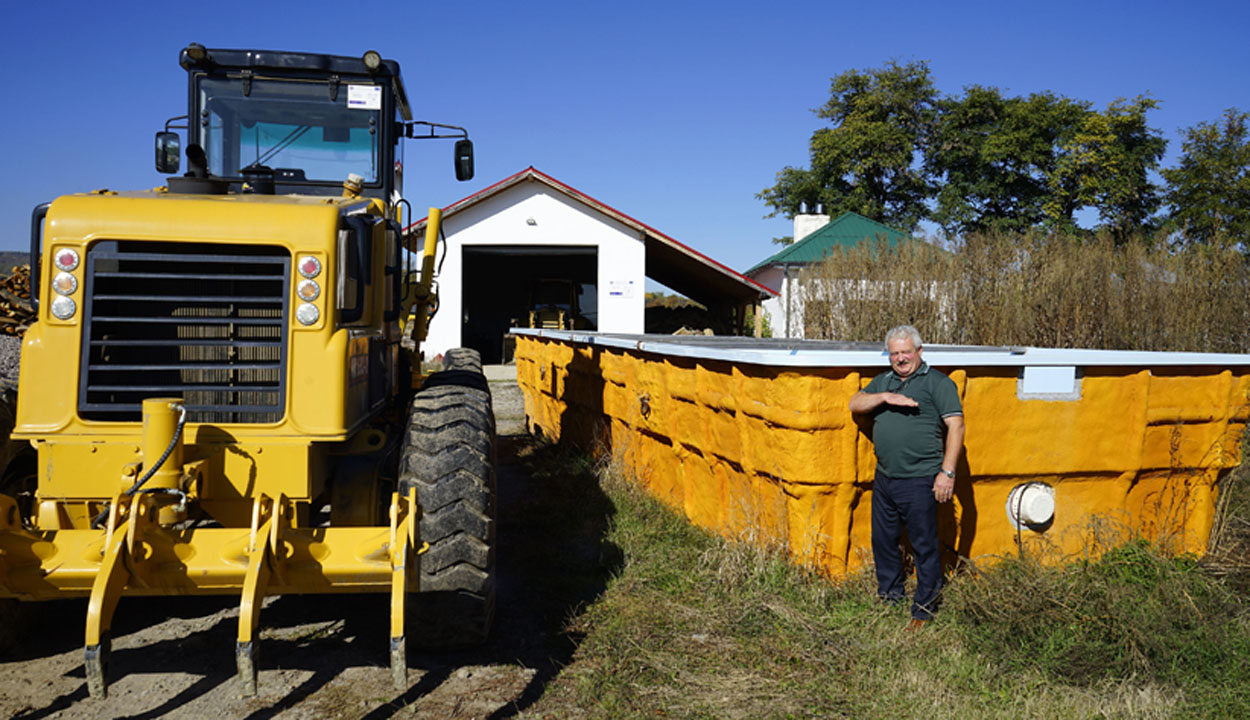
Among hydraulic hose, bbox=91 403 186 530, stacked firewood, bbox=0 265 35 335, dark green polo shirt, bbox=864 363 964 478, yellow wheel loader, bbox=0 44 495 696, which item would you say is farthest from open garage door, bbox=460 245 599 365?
hydraulic hose, bbox=91 403 186 530

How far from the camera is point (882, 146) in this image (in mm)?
44625

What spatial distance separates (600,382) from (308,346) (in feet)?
16.3

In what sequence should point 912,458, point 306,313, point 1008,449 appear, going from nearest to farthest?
point 306,313 < point 912,458 < point 1008,449

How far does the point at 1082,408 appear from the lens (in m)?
5.14

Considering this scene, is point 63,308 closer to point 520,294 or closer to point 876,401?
point 876,401

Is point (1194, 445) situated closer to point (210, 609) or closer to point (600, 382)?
point (600, 382)

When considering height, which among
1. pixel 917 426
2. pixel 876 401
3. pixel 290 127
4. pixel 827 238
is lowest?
pixel 917 426

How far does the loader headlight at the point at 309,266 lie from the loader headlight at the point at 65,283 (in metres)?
0.94

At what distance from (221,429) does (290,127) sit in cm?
271

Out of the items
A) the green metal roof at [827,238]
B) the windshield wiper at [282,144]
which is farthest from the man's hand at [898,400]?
the green metal roof at [827,238]

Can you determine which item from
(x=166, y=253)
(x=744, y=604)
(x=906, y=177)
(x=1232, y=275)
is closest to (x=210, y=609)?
(x=166, y=253)

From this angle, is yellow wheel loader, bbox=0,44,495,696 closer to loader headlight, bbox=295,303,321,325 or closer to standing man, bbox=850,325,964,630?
loader headlight, bbox=295,303,321,325

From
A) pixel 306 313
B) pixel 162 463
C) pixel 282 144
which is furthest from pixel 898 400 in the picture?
pixel 282 144

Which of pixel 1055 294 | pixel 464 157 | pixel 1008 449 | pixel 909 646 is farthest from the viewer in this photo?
pixel 1055 294
